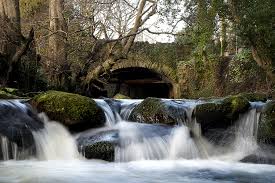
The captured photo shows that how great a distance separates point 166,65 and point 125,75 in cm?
431

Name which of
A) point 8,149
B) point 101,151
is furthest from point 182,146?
Result: point 8,149

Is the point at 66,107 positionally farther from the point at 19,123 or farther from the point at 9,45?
the point at 9,45

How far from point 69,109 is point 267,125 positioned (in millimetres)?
3470

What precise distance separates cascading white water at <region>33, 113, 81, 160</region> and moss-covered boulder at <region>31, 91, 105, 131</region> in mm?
137

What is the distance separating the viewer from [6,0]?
A: 11344mm

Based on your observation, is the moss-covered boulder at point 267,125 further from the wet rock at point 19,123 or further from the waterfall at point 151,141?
the wet rock at point 19,123

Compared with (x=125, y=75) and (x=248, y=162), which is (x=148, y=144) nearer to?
(x=248, y=162)

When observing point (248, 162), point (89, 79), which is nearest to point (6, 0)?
point (89, 79)

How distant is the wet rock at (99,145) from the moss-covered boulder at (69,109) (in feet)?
1.24

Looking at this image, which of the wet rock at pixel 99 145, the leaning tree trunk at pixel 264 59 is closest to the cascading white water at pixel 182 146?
the wet rock at pixel 99 145

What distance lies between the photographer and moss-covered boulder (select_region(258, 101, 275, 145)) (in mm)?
7582

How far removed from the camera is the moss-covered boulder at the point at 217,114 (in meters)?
7.86

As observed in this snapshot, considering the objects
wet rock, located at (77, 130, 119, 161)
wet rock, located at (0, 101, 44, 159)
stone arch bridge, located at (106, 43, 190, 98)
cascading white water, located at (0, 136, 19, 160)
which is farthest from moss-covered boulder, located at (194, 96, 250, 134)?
stone arch bridge, located at (106, 43, 190, 98)

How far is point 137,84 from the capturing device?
2378 centimetres
